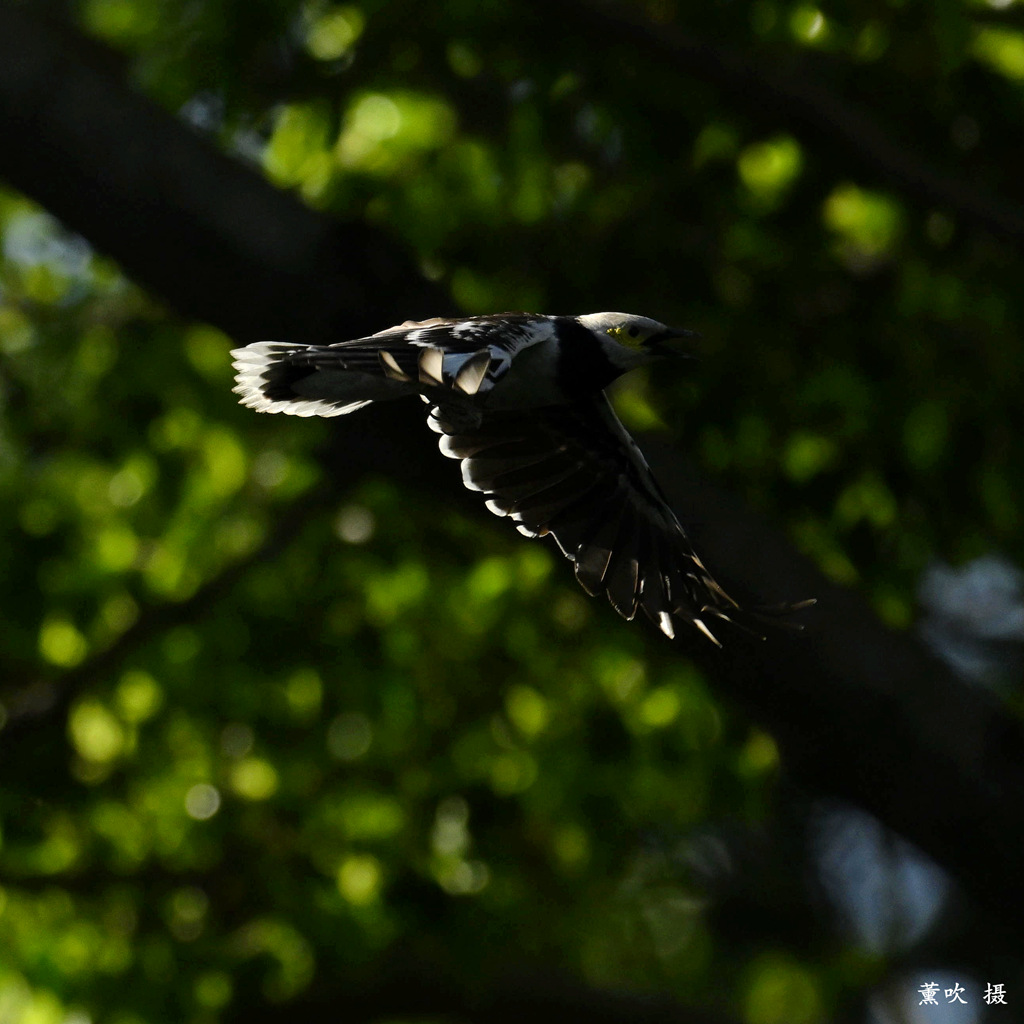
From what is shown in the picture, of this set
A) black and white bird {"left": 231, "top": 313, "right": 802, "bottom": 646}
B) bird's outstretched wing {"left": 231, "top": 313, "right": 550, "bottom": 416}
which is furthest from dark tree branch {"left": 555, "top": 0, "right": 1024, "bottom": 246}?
bird's outstretched wing {"left": 231, "top": 313, "right": 550, "bottom": 416}

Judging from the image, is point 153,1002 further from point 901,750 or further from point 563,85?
point 563,85

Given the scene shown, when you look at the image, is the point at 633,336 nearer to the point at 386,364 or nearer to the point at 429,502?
the point at 386,364

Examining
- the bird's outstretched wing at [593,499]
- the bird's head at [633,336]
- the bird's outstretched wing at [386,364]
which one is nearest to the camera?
the bird's outstretched wing at [386,364]

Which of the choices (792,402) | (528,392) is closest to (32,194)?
(528,392)

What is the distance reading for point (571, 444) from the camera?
3.49 meters

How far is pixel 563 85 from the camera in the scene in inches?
177

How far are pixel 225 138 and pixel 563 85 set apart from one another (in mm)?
1178

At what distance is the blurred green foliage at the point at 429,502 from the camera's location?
446 centimetres

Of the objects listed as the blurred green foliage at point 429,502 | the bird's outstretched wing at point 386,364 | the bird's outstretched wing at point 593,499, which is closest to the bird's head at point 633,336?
the bird's outstretched wing at point 386,364

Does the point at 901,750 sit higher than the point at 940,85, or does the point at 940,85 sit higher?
the point at 940,85

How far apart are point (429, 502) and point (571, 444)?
1.61 metres

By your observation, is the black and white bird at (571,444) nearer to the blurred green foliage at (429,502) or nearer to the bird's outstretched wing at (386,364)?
the bird's outstretched wing at (386,364)

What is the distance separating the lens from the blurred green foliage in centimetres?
446

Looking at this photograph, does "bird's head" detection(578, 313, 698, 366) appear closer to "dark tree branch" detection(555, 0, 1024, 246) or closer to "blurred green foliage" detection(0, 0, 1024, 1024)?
"blurred green foliage" detection(0, 0, 1024, 1024)
